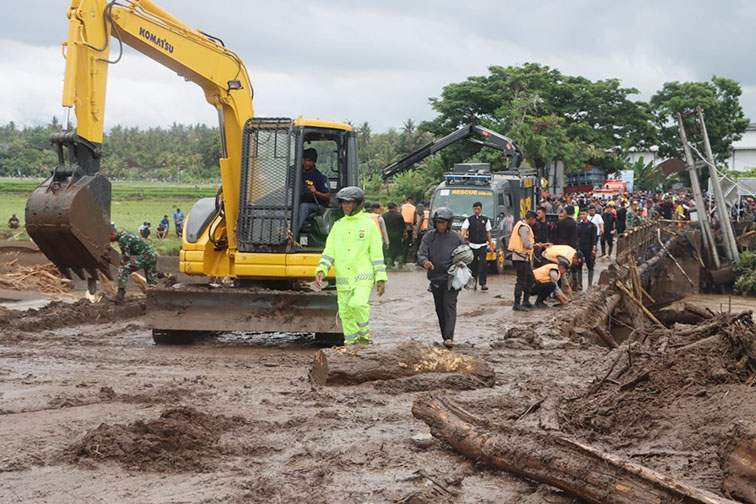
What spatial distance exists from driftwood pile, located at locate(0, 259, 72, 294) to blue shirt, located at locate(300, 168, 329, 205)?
337 inches

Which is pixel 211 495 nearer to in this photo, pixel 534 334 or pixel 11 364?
pixel 11 364

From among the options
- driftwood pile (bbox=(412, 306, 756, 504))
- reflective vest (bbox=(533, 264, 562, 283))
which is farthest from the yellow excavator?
reflective vest (bbox=(533, 264, 562, 283))

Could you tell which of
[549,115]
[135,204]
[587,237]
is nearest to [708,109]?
[549,115]

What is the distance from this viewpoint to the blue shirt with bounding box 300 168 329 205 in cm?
1127

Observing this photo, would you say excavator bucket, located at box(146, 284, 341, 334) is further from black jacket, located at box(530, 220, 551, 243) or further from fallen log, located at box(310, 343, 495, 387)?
black jacket, located at box(530, 220, 551, 243)

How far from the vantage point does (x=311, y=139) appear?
11281mm

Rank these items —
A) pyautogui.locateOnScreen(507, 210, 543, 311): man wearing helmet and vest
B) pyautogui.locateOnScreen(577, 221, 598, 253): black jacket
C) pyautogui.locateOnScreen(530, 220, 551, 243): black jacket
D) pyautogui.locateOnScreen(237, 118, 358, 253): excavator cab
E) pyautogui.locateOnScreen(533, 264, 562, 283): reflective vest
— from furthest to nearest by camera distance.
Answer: pyautogui.locateOnScreen(577, 221, 598, 253): black jacket, pyautogui.locateOnScreen(530, 220, 551, 243): black jacket, pyautogui.locateOnScreen(533, 264, 562, 283): reflective vest, pyautogui.locateOnScreen(507, 210, 543, 311): man wearing helmet and vest, pyautogui.locateOnScreen(237, 118, 358, 253): excavator cab

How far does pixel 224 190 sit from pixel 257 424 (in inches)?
204

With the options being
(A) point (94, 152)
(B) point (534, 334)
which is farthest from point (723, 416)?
(A) point (94, 152)

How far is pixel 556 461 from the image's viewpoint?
5.14 m

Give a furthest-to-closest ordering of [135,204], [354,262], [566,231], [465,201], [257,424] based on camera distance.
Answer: [135,204] < [465,201] < [566,231] < [354,262] < [257,424]

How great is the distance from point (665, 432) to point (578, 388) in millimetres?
2094

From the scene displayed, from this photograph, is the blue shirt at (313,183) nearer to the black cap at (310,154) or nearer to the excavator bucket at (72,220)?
the black cap at (310,154)

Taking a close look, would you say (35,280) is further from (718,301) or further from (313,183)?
(718,301)
